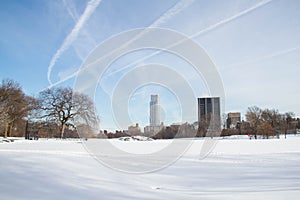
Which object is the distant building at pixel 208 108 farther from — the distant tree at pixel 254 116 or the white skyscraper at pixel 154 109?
the distant tree at pixel 254 116

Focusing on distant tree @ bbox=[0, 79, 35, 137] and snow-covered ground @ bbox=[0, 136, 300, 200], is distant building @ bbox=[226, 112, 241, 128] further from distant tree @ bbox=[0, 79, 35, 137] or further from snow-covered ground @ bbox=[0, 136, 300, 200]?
snow-covered ground @ bbox=[0, 136, 300, 200]

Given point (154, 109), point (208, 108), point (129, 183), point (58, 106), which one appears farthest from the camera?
point (58, 106)

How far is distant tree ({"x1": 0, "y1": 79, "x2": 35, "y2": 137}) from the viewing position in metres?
28.8

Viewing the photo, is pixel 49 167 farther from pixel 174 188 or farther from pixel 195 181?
pixel 195 181

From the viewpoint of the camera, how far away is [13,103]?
29.7m

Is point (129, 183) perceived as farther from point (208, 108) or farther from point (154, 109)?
point (208, 108)

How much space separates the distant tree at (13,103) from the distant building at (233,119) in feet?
121

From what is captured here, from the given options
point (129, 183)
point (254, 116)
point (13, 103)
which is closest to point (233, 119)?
point (254, 116)

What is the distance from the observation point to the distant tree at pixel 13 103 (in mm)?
28797

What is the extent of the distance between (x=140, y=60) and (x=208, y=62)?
244cm

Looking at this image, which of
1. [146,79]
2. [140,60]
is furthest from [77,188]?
[140,60]

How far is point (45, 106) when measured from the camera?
2636 cm


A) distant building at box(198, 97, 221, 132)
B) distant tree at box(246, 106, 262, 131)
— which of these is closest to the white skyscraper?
distant building at box(198, 97, 221, 132)

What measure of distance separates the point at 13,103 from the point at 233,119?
4211 cm
